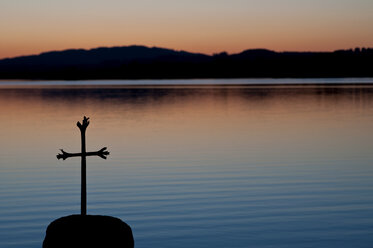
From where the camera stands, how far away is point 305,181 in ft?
75.2

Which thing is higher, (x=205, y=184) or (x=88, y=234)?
(x=88, y=234)

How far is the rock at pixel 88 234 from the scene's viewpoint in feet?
30.9

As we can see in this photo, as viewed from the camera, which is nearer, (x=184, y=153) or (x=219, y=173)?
(x=219, y=173)

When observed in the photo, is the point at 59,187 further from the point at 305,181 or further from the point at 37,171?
the point at 305,181

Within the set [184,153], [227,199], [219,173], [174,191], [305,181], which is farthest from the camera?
[184,153]

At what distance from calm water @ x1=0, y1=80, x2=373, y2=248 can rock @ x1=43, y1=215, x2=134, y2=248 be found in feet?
15.9

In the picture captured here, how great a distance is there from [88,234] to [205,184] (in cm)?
1301

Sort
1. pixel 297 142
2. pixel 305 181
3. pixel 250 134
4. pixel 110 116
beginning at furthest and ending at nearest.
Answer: pixel 110 116 < pixel 250 134 < pixel 297 142 < pixel 305 181

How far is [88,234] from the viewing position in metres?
9.47

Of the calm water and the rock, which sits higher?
the rock

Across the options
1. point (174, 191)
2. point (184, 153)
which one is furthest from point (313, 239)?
point (184, 153)

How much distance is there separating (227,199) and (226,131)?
24.1 metres

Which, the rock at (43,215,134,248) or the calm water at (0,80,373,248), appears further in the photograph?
the calm water at (0,80,373,248)

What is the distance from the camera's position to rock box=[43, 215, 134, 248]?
9.42 metres
